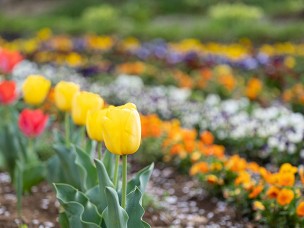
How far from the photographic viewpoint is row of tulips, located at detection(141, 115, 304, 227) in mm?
3166

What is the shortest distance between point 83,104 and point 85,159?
0.26 meters

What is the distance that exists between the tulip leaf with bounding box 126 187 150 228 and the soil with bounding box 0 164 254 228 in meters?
1.04

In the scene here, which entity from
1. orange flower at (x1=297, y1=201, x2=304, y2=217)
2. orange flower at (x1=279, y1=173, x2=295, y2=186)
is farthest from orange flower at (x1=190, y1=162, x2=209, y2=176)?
orange flower at (x1=297, y1=201, x2=304, y2=217)

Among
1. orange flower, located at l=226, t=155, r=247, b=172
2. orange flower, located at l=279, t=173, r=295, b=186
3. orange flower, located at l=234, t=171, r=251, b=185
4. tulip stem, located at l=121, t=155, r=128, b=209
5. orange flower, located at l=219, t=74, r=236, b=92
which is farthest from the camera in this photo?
orange flower, located at l=219, t=74, r=236, b=92

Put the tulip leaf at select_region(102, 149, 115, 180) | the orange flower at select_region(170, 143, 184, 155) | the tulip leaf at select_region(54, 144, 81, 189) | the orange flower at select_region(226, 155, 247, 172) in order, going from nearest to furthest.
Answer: the tulip leaf at select_region(102, 149, 115, 180) < the tulip leaf at select_region(54, 144, 81, 189) < the orange flower at select_region(226, 155, 247, 172) < the orange flower at select_region(170, 143, 184, 155)

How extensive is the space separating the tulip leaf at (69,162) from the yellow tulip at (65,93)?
0.90ft

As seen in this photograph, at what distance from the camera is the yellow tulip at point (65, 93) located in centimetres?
315

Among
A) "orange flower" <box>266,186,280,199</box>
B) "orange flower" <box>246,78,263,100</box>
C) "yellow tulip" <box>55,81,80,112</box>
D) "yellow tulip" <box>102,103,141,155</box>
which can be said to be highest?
"yellow tulip" <box>102,103,141,155</box>

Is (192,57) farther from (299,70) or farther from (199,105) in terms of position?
(199,105)

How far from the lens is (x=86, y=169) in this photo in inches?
114

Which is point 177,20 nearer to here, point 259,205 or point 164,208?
point 164,208

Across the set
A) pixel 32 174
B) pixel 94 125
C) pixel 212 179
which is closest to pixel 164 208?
pixel 212 179

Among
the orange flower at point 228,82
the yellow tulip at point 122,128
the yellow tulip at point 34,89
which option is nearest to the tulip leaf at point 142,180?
the yellow tulip at point 122,128

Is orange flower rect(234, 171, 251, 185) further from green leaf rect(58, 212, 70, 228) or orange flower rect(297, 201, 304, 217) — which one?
green leaf rect(58, 212, 70, 228)
